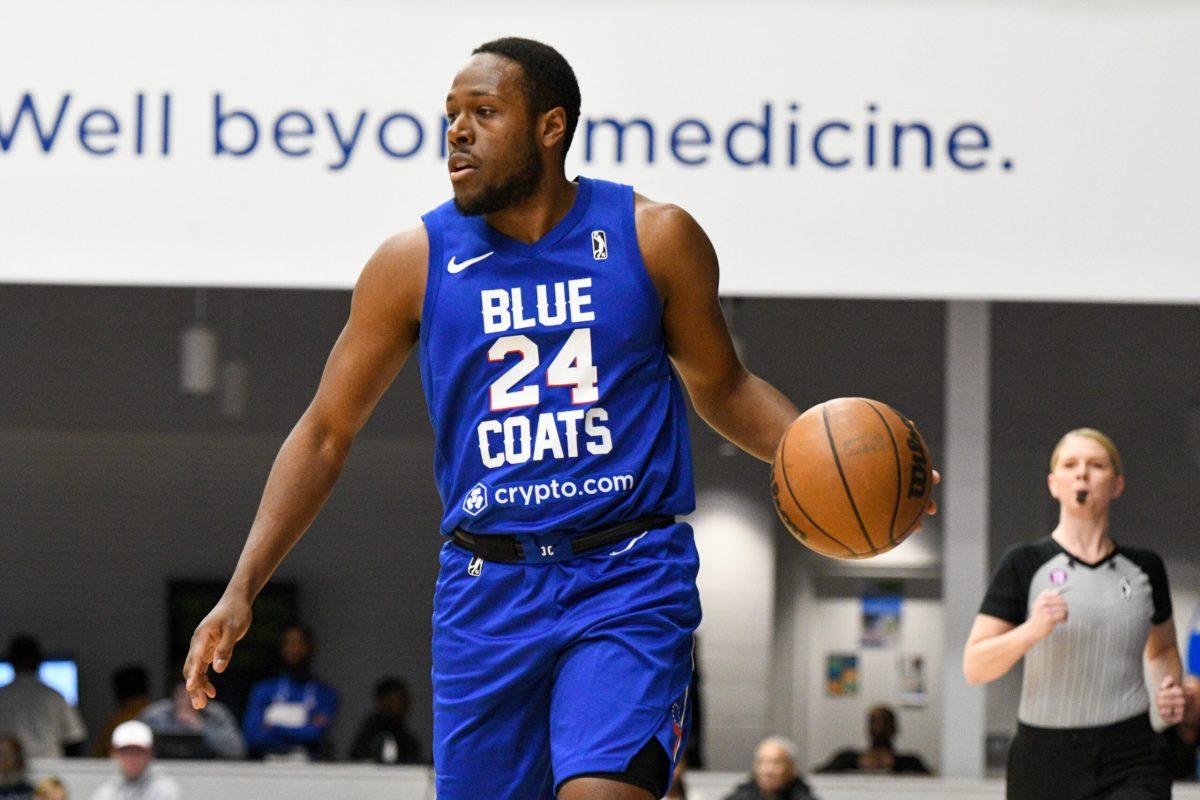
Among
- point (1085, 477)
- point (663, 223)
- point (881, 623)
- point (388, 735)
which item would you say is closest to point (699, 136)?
point (1085, 477)

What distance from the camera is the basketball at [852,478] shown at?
9.71 feet

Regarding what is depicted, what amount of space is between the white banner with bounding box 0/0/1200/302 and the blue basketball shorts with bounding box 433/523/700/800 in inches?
183

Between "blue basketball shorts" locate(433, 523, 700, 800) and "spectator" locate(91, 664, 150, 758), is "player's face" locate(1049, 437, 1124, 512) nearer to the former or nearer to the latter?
"blue basketball shorts" locate(433, 523, 700, 800)

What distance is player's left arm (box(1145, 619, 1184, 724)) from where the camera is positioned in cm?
466

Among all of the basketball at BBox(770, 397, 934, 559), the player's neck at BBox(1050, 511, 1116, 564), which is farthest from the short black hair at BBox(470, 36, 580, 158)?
the player's neck at BBox(1050, 511, 1116, 564)

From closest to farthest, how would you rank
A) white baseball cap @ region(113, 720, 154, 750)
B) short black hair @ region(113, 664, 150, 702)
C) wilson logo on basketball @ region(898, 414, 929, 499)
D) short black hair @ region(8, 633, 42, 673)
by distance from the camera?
wilson logo on basketball @ region(898, 414, 929, 499) → white baseball cap @ region(113, 720, 154, 750) → short black hair @ region(113, 664, 150, 702) → short black hair @ region(8, 633, 42, 673)

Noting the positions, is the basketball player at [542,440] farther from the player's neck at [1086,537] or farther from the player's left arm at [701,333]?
the player's neck at [1086,537]

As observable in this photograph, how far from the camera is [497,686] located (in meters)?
2.81

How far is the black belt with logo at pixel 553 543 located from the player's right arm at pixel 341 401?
0.33 meters

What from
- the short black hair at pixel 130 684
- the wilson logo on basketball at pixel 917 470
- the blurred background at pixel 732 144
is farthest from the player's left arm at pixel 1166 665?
the short black hair at pixel 130 684

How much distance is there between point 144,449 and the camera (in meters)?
14.2

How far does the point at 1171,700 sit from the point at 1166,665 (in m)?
0.15

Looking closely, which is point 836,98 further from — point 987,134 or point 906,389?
point 906,389

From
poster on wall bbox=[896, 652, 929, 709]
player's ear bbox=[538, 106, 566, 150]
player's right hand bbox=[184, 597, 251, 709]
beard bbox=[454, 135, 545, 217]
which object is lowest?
poster on wall bbox=[896, 652, 929, 709]
